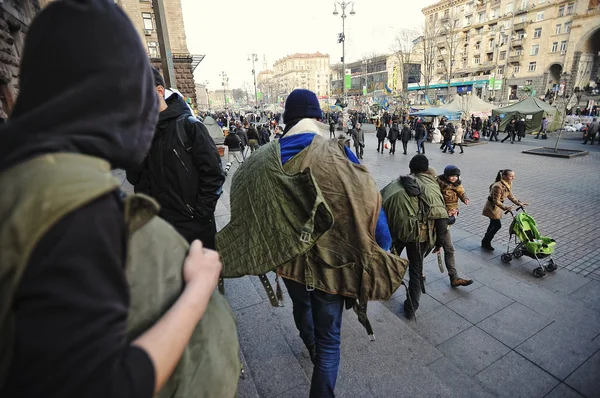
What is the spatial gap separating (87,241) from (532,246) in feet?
19.8

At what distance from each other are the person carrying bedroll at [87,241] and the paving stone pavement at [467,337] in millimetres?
1889

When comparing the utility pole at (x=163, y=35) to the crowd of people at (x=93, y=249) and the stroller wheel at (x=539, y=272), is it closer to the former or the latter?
the crowd of people at (x=93, y=249)

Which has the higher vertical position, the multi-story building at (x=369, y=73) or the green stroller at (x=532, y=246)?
the multi-story building at (x=369, y=73)

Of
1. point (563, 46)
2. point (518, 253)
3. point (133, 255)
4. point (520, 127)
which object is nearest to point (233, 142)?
point (518, 253)

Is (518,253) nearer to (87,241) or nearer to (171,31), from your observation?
(87,241)

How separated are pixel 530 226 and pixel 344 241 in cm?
493

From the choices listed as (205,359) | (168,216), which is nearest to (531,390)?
(205,359)

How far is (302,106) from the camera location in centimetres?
218

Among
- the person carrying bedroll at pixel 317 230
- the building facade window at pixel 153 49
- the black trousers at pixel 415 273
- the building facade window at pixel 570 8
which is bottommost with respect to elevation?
the black trousers at pixel 415 273

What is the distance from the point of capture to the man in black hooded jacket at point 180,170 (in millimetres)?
2602

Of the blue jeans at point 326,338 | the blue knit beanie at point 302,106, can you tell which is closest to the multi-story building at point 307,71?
the blue knit beanie at point 302,106

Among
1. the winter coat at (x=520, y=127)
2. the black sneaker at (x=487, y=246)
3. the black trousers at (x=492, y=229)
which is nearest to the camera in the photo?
the black trousers at (x=492, y=229)

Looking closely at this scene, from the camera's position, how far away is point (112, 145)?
76 centimetres

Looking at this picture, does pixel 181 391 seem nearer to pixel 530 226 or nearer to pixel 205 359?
pixel 205 359
